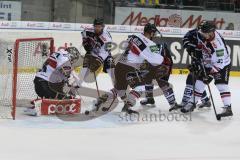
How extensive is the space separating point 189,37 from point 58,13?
5.41 meters

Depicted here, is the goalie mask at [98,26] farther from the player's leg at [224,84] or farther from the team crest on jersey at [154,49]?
the player's leg at [224,84]

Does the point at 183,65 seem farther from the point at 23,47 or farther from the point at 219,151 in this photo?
the point at 219,151

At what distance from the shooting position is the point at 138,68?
21.5 ft

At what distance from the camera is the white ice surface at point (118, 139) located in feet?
15.3

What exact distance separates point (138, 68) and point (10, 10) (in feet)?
16.8

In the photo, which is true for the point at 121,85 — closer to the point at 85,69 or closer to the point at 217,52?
the point at 85,69

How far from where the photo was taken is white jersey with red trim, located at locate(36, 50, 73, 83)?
6125 millimetres

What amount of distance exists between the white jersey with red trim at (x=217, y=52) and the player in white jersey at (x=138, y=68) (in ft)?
1.77

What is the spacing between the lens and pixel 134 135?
17.9 feet

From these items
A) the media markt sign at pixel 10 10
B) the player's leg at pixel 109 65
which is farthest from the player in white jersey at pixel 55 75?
the media markt sign at pixel 10 10

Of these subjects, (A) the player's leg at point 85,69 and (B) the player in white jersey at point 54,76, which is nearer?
(B) the player in white jersey at point 54,76

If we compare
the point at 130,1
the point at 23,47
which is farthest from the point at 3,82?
the point at 130,1

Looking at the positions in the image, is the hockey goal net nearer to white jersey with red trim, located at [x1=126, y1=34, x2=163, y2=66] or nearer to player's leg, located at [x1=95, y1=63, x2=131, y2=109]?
player's leg, located at [x1=95, y1=63, x2=131, y2=109]

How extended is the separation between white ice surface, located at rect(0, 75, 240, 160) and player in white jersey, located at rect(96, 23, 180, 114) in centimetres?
34
